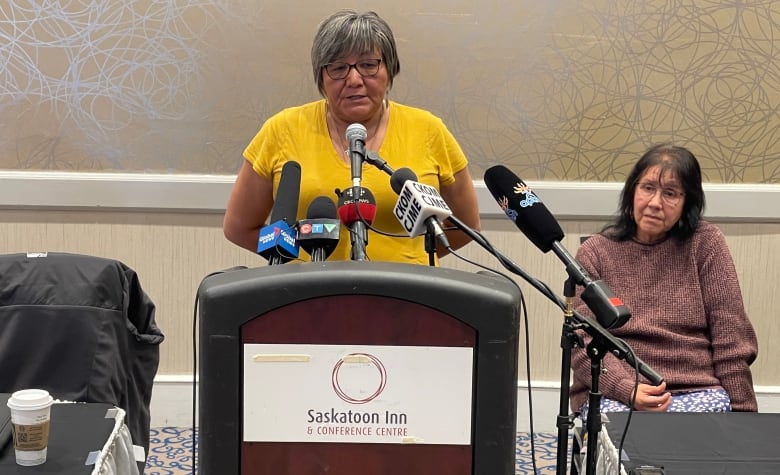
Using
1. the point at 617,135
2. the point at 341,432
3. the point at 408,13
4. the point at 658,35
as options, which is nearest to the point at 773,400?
the point at 617,135

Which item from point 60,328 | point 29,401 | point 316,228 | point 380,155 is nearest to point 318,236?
point 316,228

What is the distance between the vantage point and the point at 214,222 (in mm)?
3354

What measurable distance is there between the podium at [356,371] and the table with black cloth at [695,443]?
21.6 inches

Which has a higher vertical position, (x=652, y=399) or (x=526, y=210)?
(x=526, y=210)

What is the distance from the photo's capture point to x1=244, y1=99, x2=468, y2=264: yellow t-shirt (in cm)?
199

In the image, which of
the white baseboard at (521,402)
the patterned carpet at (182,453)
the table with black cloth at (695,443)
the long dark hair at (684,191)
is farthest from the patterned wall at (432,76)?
→ the table with black cloth at (695,443)

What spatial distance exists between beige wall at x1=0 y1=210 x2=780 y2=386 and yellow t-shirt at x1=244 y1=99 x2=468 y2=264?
121cm

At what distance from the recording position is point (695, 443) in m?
1.68

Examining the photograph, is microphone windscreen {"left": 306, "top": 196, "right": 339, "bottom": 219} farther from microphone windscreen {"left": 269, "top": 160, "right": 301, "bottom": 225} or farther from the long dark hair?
the long dark hair

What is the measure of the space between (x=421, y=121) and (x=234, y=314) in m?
1.11

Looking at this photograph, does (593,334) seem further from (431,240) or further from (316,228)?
(316,228)

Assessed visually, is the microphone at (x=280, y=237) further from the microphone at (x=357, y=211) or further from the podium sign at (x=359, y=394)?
the podium sign at (x=359, y=394)

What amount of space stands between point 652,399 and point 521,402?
1.29m

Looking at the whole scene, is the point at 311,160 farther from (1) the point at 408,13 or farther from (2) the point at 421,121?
→ (1) the point at 408,13
